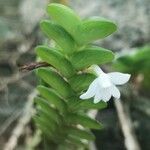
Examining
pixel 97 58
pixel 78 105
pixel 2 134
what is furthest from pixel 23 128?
pixel 97 58

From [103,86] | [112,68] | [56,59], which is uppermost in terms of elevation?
[112,68]

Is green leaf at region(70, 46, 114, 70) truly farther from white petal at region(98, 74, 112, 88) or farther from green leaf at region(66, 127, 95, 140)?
green leaf at region(66, 127, 95, 140)

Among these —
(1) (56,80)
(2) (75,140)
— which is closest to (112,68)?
(2) (75,140)

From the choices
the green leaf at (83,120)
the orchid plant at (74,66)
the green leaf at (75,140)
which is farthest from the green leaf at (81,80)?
the green leaf at (75,140)

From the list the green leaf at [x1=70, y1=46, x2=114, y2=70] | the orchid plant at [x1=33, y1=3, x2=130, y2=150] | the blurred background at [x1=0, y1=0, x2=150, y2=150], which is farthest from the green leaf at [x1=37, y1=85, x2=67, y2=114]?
the blurred background at [x1=0, y1=0, x2=150, y2=150]

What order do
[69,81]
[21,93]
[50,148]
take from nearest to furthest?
[69,81], [50,148], [21,93]

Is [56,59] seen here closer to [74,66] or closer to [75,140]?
[74,66]

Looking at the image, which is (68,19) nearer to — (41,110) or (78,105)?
(78,105)
